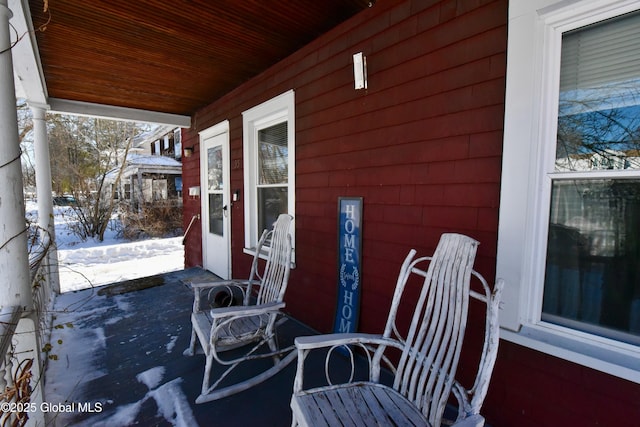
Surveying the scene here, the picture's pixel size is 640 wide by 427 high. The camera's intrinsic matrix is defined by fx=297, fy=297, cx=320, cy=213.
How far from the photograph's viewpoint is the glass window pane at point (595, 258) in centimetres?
125

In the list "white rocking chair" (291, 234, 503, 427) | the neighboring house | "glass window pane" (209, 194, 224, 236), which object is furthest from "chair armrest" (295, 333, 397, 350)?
the neighboring house

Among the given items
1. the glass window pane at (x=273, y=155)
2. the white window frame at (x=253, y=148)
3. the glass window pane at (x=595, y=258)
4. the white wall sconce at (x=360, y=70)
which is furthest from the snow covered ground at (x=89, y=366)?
the white wall sconce at (x=360, y=70)

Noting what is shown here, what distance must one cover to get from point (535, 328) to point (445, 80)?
1.41 meters

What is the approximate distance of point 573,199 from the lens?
4.54ft

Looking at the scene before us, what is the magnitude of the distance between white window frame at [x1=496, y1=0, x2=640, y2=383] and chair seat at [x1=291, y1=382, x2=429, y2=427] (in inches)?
26.8

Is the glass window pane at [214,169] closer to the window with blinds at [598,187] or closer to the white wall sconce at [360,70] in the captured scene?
the white wall sconce at [360,70]

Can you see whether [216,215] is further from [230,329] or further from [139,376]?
[230,329]

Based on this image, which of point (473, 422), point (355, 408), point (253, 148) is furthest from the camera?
point (253, 148)

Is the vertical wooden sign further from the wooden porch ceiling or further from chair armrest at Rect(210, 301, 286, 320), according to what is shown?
the wooden porch ceiling

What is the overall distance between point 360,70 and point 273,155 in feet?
4.93

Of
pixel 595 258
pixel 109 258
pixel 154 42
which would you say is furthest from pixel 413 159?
pixel 109 258

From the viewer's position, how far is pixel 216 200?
4.71 metres

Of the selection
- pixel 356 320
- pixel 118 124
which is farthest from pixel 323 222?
pixel 118 124

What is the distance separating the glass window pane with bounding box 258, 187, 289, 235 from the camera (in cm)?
326
